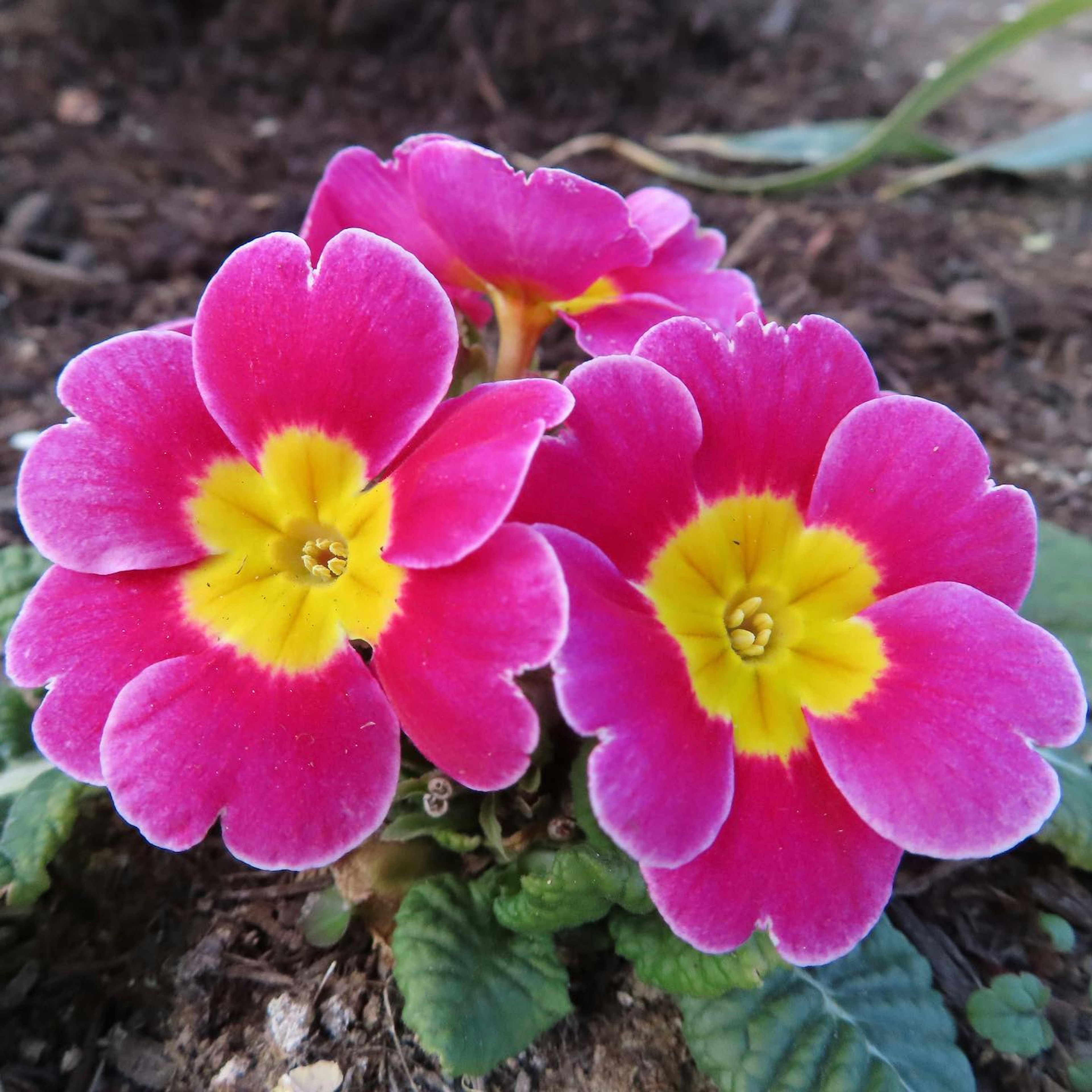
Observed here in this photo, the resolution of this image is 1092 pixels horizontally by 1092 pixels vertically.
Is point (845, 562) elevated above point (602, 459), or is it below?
below

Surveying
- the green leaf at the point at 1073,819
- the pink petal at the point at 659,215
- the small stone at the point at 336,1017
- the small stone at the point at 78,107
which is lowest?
the small stone at the point at 78,107

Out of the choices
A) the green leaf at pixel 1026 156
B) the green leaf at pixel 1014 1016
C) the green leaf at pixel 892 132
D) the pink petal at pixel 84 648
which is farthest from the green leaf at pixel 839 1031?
the green leaf at pixel 1026 156

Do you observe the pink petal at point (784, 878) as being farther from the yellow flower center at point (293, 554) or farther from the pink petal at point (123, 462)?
the pink petal at point (123, 462)

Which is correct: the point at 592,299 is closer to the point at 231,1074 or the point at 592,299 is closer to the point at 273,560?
the point at 273,560

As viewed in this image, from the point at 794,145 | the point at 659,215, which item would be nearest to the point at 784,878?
the point at 659,215

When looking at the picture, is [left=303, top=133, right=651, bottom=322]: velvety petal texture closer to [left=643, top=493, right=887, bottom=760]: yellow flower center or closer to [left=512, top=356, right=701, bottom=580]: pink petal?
[left=512, top=356, right=701, bottom=580]: pink petal

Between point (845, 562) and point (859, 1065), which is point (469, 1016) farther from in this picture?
point (845, 562)

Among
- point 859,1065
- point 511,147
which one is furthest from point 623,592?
point 511,147
